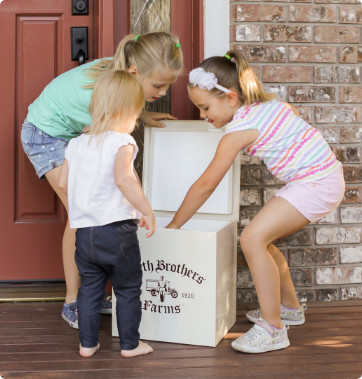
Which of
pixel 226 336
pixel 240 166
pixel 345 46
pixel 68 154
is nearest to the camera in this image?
pixel 68 154

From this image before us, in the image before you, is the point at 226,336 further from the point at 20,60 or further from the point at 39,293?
the point at 20,60

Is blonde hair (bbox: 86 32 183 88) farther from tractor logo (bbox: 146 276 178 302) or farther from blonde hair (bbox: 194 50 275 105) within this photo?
tractor logo (bbox: 146 276 178 302)

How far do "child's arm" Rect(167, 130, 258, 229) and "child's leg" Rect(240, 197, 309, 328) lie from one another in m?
0.22

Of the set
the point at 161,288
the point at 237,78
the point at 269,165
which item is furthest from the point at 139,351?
the point at 237,78

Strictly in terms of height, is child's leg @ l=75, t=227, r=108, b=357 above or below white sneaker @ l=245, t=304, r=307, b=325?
above

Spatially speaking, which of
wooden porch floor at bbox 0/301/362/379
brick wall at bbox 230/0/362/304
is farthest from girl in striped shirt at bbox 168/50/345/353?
brick wall at bbox 230/0/362/304

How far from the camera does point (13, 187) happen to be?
301 centimetres

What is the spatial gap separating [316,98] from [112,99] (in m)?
1.19

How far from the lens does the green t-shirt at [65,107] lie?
8.16 ft

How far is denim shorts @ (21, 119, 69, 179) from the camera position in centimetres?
255

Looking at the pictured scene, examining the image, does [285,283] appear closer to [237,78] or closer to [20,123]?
[237,78]

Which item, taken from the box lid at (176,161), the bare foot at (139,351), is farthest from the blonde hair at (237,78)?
the bare foot at (139,351)

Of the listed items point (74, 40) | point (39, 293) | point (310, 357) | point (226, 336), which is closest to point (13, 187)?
point (39, 293)

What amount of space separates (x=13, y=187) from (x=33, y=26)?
81 cm
